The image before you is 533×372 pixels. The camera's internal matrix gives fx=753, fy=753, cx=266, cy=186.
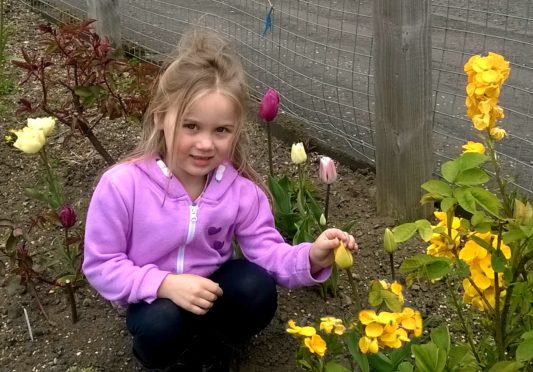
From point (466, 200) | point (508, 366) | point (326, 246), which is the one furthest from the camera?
point (326, 246)

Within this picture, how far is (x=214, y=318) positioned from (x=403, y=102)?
3.11ft

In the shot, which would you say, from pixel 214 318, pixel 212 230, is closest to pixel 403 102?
pixel 212 230

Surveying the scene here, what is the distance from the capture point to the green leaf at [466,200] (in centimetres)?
114

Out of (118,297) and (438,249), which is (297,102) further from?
(438,249)

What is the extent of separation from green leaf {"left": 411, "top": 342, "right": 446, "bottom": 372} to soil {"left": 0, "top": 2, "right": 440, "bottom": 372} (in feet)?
2.82

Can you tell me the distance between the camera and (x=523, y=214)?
1206mm

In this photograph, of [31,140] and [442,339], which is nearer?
[442,339]

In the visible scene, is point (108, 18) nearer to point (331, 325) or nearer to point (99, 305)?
point (99, 305)

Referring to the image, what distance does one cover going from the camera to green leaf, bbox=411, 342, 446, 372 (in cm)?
123

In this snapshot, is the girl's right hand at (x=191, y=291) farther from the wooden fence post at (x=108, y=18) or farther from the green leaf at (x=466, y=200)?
the wooden fence post at (x=108, y=18)

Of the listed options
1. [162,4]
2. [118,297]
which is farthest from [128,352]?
[162,4]

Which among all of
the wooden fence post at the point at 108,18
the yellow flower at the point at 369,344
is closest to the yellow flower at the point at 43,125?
the yellow flower at the point at 369,344

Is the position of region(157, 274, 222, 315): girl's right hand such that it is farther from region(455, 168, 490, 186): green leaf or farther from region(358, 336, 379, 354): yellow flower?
region(455, 168, 490, 186): green leaf

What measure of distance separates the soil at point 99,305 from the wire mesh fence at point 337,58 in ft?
1.04
